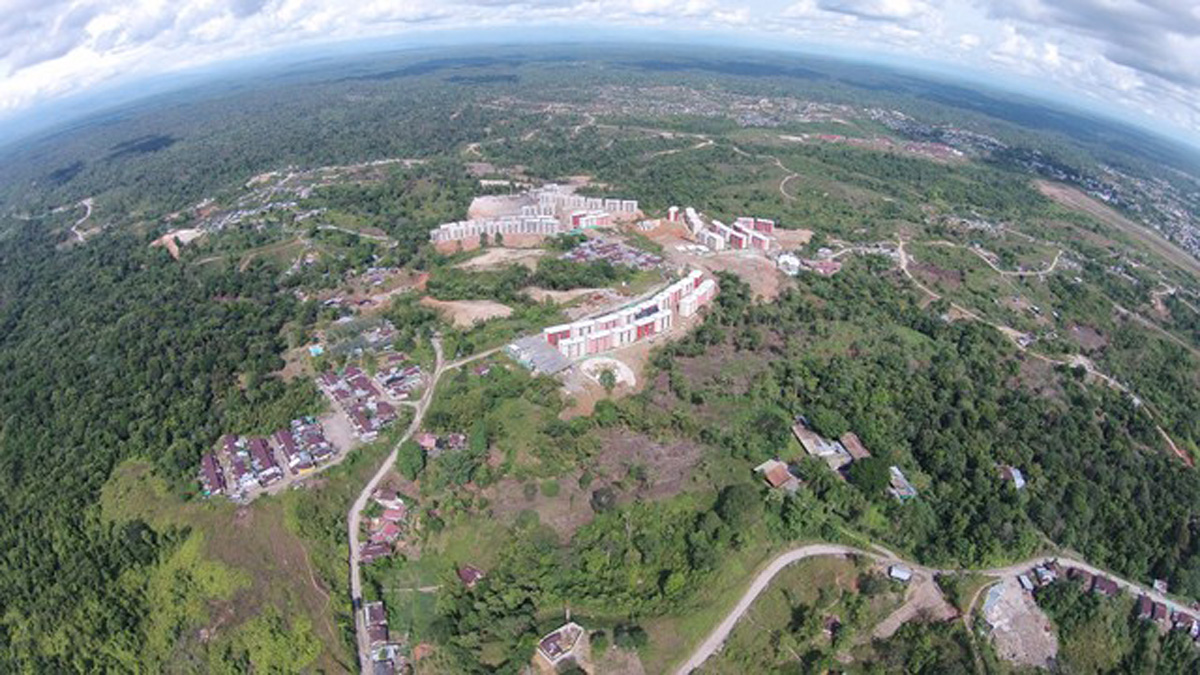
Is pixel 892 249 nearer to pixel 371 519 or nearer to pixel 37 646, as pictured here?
pixel 371 519

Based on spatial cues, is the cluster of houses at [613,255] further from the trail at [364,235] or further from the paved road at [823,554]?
the paved road at [823,554]

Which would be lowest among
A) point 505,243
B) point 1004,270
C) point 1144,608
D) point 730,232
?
point 1144,608

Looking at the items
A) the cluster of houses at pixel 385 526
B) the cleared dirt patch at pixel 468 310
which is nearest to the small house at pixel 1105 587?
the cluster of houses at pixel 385 526

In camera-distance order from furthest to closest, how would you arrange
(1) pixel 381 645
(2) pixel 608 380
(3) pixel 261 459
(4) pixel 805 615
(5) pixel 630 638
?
(2) pixel 608 380, (3) pixel 261 459, (4) pixel 805 615, (1) pixel 381 645, (5) pixel 630 638

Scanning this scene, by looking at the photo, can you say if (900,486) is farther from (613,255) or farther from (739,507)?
(613,255)

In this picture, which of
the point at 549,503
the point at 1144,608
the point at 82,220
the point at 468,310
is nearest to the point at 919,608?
the point at 1144,608

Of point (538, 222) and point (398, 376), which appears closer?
point (398, 376)

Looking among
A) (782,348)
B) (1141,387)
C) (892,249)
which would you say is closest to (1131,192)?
(892,249)
